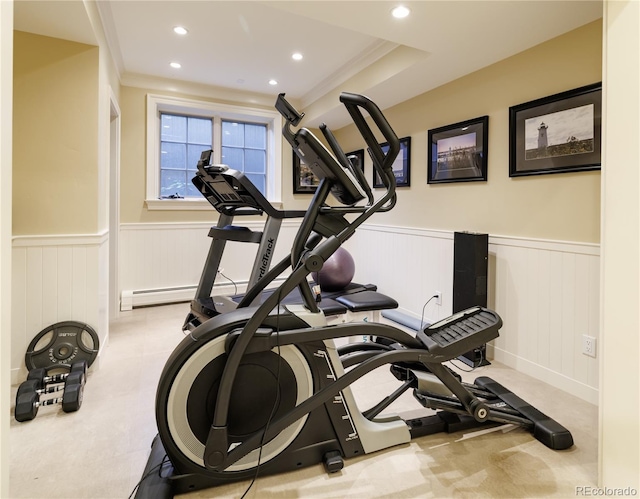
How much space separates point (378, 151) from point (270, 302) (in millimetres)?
849

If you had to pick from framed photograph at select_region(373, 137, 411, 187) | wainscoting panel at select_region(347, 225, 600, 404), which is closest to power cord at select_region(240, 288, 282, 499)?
wainscoting panel at select_region(347, 225, 600, 404)

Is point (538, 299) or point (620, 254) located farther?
point (538, 299)

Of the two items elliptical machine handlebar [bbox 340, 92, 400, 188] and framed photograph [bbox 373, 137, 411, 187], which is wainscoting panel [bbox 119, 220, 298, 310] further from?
elliptical machine handlebar [bbox 340, 92, 400, 188]

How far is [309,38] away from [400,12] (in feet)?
4.11

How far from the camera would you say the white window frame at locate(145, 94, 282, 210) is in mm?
4355

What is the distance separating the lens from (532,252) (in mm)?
2619

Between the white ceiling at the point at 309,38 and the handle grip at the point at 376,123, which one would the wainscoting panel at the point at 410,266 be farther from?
the handle grip at the point at 376,123

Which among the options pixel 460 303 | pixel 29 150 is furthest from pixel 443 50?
pixel 29 150

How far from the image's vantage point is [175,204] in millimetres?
4512

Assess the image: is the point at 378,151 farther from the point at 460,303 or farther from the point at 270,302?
the point at 460,303

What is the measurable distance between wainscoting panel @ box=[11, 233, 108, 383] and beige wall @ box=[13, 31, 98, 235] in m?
0.10

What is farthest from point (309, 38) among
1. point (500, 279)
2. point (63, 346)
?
point (63, 346)

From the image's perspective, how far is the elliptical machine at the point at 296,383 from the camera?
57.8 inches

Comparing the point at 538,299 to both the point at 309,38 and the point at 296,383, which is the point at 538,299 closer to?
the point at 296,383
